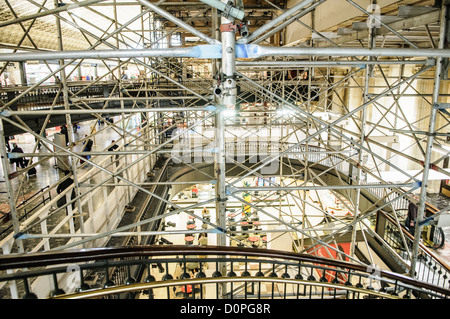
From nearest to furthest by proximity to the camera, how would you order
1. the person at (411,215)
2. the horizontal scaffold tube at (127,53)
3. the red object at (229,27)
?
the red object at (229,27) < the horizontal scaffold tube at (127,53) < the person at (411,215)

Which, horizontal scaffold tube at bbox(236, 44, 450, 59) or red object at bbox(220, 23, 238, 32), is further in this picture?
horizontal scaffold tube at bbox(236, 44, 450, 59)

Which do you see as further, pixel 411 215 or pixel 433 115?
pixel 411 215

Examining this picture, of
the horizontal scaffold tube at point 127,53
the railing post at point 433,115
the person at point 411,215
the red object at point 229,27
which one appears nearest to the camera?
the red object at point 229,27

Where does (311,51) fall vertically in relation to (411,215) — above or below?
above

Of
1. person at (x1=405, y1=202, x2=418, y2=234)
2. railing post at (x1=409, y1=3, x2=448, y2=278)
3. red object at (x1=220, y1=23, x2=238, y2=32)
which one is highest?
red object at (x1=220, y1=23, x2=238, y2=32)

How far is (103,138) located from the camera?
58.3 ft

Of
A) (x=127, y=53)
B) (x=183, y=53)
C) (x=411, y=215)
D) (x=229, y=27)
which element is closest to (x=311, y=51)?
(x=229, y=27)

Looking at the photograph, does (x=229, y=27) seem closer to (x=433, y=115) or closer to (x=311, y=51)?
(x=311, y=51)

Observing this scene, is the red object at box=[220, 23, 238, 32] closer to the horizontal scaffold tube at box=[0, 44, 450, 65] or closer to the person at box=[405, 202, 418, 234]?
the horizontal scaffold tube at box=[0, 44, 450, 65]

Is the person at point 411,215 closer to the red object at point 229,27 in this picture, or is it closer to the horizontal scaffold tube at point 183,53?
the horizontal scaffold tube at point 183,53

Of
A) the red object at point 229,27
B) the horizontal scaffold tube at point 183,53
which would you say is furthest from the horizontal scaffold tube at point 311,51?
the red object at point 229,27

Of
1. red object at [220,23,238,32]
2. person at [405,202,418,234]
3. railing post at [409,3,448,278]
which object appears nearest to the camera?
red object at [220,23,238,32]

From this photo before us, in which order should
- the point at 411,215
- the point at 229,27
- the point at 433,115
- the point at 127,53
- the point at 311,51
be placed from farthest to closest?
1. the point at 411,215
2. the point at 433,115
3. the point at 311,51
4. the point at 127,53
5. the point at 229,27

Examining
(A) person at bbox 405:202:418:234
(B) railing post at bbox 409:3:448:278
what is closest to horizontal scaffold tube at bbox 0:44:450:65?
(B) railing post at bbox 409:3:448:278
